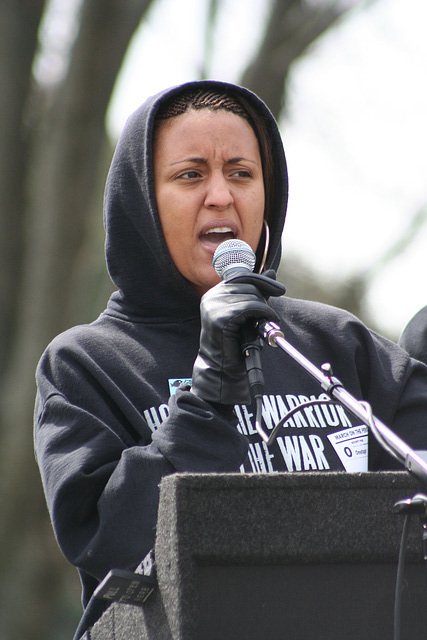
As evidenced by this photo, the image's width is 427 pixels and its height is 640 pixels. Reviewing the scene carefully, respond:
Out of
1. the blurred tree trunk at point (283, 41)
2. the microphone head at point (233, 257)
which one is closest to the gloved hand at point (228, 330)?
the microphone head at point (233, 257)

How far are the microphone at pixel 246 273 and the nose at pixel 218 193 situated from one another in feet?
1.80

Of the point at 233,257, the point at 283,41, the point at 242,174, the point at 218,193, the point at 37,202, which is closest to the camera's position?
the point at 233,257

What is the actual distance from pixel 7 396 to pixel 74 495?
454cm

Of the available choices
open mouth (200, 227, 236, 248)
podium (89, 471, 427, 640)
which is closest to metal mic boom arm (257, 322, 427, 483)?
podium (89, 471, 427, 640)

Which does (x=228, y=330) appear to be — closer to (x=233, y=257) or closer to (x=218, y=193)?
(x=233, y=257)

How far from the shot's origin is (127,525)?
2.05 m

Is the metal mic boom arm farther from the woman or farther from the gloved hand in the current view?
the woman

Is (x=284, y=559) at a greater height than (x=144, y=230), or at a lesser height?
lesser

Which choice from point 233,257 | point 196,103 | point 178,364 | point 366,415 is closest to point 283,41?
point 196,103

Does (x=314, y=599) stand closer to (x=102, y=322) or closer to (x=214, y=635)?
(x=214, y=635)

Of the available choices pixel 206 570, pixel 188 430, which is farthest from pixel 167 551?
pixel 188 430

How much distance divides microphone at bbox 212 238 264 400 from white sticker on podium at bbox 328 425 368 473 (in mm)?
696

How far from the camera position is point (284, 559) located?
1550 mm

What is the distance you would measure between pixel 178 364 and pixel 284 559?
113 centimetres
